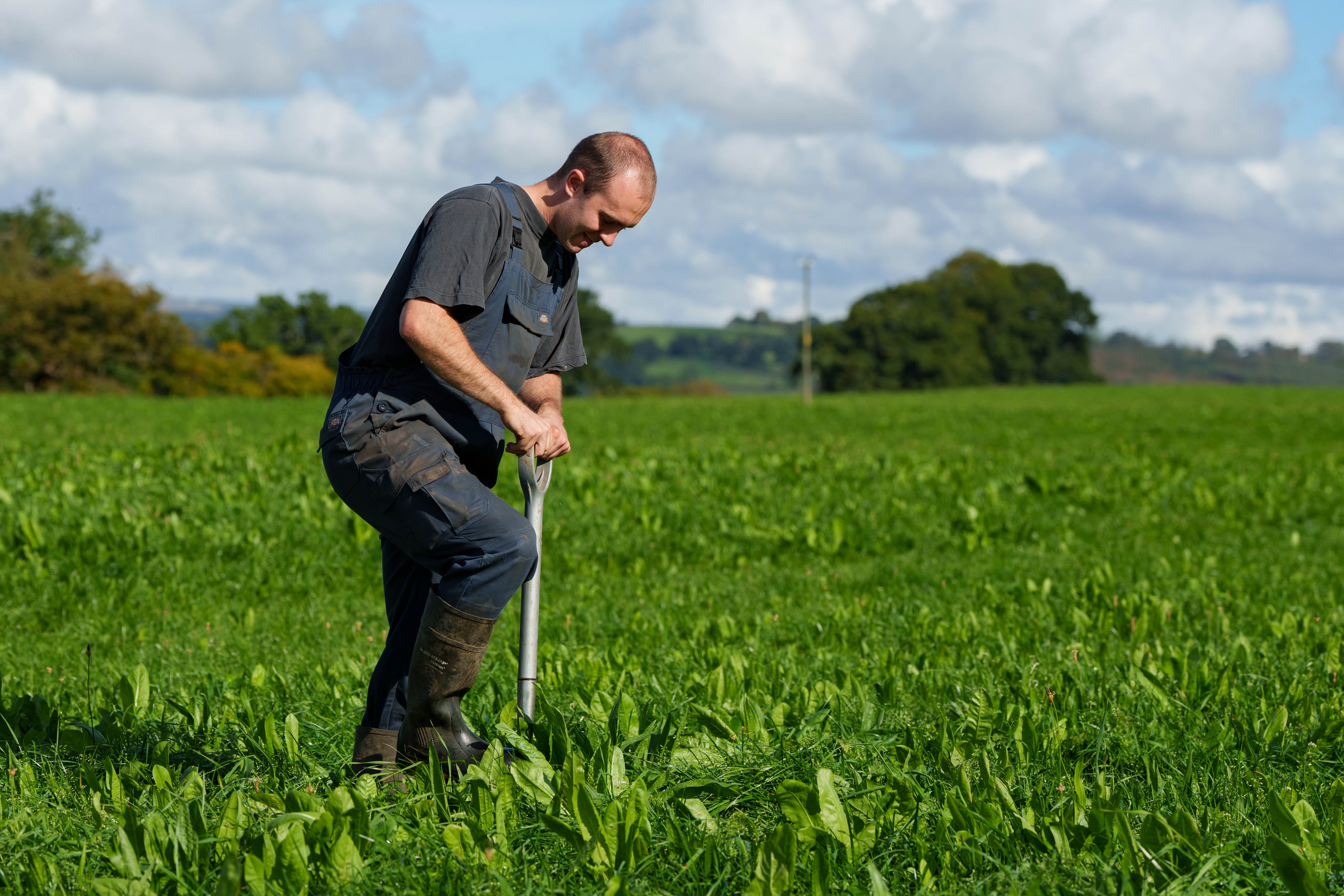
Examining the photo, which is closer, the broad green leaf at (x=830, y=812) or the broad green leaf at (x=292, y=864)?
the broad green leaf at (x=292, y=864)

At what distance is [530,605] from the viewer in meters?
3.65

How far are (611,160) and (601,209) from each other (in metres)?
0.16

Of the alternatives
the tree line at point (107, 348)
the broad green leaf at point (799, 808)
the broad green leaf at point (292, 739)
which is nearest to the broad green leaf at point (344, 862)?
the broad green leaf at point (292, 739)

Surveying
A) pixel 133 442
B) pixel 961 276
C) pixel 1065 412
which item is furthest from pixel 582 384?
pixel 133 442

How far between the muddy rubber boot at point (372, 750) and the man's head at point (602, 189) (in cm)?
181

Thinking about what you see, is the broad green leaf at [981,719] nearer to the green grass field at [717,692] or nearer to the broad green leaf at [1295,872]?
the green grass field at [717,692]

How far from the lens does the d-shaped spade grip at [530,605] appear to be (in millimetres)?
3627

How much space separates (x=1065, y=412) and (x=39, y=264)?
224 ft

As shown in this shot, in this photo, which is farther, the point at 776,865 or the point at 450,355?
the point at 450,355

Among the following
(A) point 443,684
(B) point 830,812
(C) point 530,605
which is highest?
(C) point 530,605

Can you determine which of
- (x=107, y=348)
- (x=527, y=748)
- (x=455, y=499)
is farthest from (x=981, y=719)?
(x=107, y=348)

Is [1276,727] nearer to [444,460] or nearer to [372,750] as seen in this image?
[444,460]

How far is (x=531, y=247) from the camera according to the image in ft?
11.6

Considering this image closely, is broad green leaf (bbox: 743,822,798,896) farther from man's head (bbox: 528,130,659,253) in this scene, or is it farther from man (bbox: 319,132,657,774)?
man's head (bbox: 528,130,659,253)
